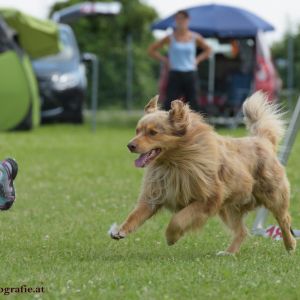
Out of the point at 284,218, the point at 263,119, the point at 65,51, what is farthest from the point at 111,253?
the point at 65,51

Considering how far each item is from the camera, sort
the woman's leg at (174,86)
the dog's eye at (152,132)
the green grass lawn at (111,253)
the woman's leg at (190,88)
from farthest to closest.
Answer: the woman's leg at (190,88), the woman's leg at (174,86), the dog's eye at (152,132), the green grass lawn at (111,253)

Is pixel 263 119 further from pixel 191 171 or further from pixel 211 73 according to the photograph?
pixel 211 73

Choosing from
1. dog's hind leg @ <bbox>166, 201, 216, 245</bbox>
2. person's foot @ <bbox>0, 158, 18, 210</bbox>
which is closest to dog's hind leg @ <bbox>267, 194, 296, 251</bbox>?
dog's hind leg @ <bbox>166, 201, 216, 245</bbox>

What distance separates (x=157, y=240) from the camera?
723 centimetres

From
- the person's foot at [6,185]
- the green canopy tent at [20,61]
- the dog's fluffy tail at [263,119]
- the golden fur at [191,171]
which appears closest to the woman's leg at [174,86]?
the green canopy tent at [20,61]

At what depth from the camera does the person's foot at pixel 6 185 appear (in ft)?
21.9

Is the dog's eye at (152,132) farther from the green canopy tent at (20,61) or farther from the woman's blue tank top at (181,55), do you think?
the green canopy tent at (20,61)

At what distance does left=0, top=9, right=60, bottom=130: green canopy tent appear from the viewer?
18.1 metres

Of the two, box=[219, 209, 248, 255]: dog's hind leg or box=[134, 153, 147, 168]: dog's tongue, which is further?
box=[219, 209, 248, 255]: dog's hind leg

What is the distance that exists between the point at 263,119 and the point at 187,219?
4.43ft

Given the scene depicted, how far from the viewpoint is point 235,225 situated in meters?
7.04

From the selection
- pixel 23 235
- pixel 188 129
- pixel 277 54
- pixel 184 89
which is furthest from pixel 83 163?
pixel 277 54

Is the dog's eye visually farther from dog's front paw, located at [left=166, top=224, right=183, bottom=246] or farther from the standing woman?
the standing woman

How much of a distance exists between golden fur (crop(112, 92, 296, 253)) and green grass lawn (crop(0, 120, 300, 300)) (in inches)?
12.0
